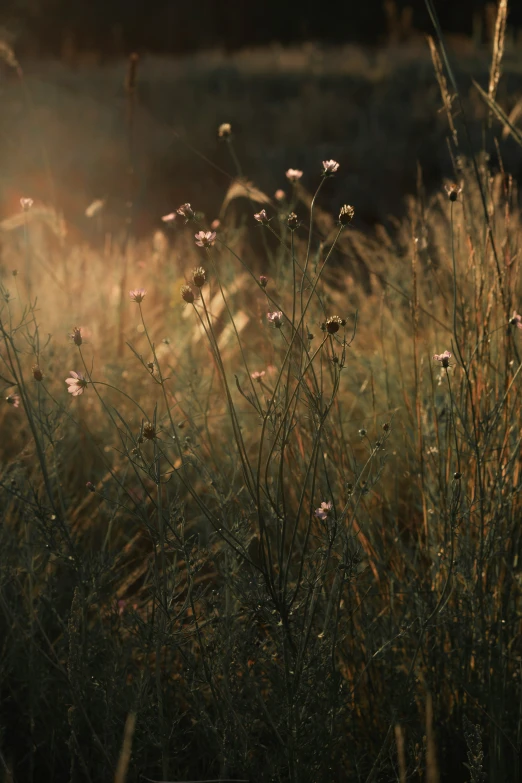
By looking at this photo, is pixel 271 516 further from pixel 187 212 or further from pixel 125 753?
pixel 125 753

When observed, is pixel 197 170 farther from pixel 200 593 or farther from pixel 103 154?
pixel 200 593

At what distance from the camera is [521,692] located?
1443mm

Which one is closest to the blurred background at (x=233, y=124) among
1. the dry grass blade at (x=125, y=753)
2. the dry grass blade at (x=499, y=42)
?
the dry grass blade at (x=499, y=42)

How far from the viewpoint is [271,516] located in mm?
1367

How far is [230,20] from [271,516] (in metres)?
18.8

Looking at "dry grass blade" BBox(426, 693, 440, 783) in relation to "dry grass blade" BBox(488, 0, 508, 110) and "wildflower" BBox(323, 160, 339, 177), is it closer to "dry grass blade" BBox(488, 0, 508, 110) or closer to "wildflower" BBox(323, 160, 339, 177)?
"wildflower" BBox(323, 160, 339, 177)

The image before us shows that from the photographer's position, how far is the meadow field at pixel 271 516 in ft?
4.07

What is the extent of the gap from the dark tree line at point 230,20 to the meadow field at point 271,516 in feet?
48.3

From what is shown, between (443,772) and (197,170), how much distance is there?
8248 mm

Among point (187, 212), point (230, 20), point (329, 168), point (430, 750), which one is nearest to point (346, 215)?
point (329, 168)

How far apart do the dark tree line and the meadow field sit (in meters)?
14.7

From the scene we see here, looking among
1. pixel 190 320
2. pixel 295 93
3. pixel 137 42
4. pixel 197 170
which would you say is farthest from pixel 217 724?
pixel 137 42

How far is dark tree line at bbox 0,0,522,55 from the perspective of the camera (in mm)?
16953

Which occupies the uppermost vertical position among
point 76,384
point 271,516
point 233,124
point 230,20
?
point 230,20
